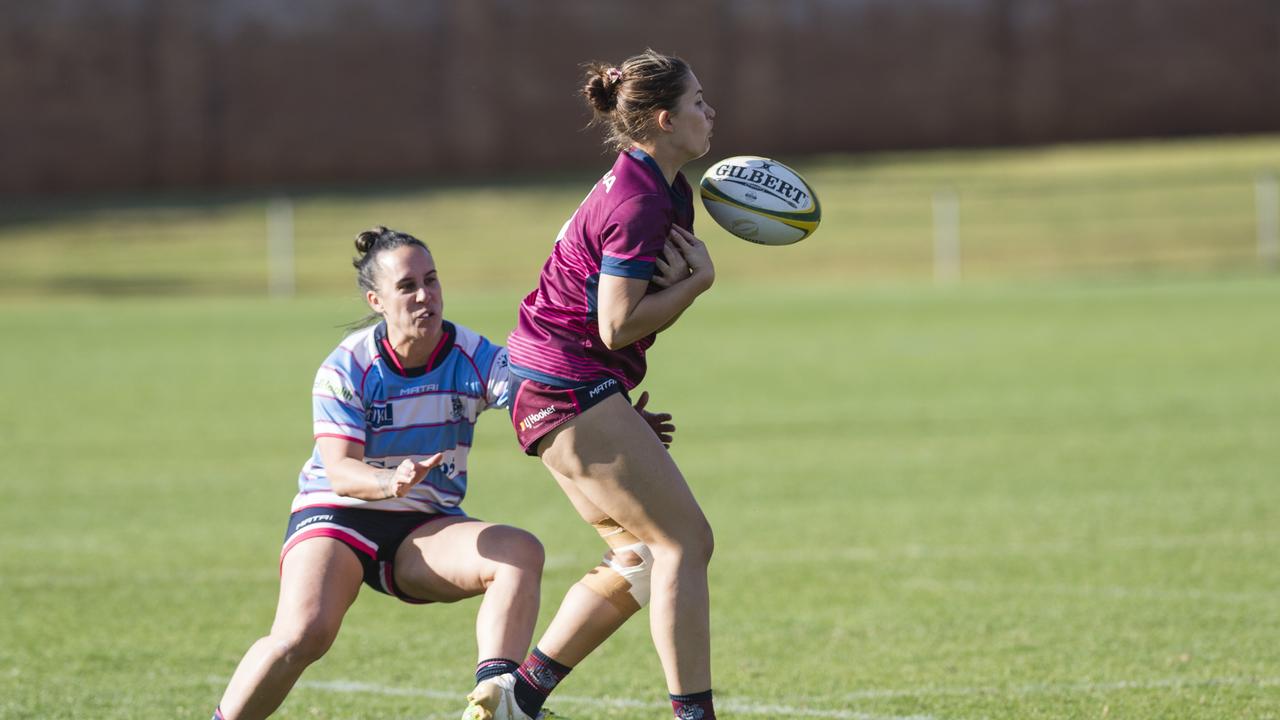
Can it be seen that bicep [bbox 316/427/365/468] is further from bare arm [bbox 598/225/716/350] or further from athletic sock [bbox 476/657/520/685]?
bare arm [bbox 598/225/716/350]

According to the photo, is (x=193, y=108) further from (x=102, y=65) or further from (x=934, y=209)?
(x=934, y=209)

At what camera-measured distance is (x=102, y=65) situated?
39375 mm

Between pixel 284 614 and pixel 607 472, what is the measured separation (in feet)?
3.40

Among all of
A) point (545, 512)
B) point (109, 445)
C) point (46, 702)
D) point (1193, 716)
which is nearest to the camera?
point (1193, 716)

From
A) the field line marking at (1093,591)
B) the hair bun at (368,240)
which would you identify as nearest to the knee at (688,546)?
the hair bun at (368,240)

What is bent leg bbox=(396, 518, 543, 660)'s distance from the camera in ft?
15.8

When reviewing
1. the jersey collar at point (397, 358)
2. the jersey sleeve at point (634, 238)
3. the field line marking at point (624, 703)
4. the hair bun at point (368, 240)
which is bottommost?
the field line marking at point (624, 703)

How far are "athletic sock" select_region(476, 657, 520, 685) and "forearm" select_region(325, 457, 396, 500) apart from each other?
57 centimetres

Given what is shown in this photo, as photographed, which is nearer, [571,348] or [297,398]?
[571,348]

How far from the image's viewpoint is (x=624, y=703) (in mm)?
5480

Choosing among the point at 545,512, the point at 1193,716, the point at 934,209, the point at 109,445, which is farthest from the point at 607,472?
the point at 934,209

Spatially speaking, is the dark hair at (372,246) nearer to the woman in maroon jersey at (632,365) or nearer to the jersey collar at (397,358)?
the jersey collar at (397,358)

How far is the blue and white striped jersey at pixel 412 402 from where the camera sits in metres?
5.07

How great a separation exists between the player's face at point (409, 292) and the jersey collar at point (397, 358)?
3.9 inches
